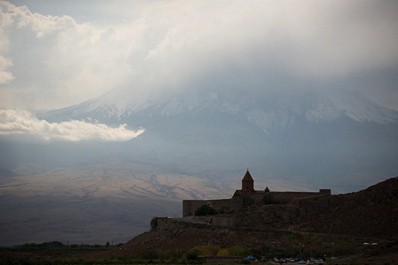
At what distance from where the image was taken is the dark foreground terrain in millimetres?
36156

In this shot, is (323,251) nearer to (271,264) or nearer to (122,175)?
(271,264)

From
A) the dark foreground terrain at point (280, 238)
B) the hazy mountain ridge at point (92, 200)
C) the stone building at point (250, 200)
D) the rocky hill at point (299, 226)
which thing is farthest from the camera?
the hazy mountain ridge at point (92, 200)

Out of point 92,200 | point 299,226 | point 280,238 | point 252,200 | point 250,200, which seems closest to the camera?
point 280,238

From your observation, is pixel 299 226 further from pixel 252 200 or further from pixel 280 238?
pixel 252 200

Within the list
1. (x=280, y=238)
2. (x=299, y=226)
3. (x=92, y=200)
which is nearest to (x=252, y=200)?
(x=299, y=226)

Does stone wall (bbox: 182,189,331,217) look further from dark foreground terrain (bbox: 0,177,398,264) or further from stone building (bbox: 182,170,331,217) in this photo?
dark foreground terrain (bbox: 0,177,398,264)

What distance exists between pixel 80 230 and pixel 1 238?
491 inches

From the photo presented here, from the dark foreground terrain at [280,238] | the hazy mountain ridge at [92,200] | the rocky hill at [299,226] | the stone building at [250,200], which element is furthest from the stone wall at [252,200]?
the hazy mountain ridge at [92,200]

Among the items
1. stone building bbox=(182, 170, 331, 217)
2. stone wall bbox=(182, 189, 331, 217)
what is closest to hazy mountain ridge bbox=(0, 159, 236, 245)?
stone building bbox=(182, 170, 331, 217)

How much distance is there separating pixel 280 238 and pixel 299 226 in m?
3.63

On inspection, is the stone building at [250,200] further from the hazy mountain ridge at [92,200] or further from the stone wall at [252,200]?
the hazy mountain ridge at [92,200]

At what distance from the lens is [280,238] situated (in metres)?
40.6

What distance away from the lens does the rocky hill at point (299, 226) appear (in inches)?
1570

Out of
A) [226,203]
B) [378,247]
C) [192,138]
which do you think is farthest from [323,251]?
[192,138]
